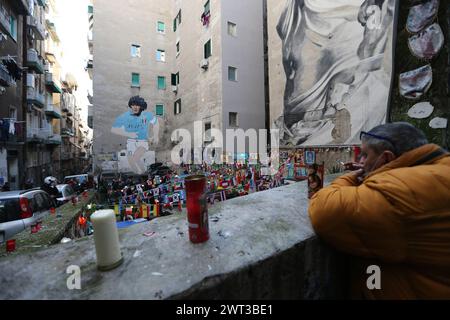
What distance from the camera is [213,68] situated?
15.2 metres

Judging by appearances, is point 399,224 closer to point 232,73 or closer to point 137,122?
point 232,73

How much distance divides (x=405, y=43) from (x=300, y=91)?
455 cm

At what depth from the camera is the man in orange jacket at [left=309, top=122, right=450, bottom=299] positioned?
40.7 inches

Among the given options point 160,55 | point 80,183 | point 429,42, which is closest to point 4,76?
point 80,183

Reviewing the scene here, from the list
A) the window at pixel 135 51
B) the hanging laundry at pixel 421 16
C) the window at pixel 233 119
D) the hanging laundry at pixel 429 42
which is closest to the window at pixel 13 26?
the window at pixel 135 51

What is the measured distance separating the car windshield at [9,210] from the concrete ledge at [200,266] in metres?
5.02

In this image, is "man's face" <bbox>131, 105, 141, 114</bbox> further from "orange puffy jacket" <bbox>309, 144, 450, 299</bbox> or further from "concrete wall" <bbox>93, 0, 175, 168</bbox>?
"orange puffy jacket" <bbox>309, 144, 450, 299</bbox>

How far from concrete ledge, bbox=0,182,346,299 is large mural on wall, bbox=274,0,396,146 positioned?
738cm

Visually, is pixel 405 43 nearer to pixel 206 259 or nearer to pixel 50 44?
pixel 206 259

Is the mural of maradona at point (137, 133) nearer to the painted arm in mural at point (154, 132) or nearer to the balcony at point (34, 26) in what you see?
the painted arm in mural at point (154, 132)

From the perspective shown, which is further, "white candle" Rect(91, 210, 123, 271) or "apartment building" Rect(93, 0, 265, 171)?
"apartment building" Rect(93, 0, 265, 171)

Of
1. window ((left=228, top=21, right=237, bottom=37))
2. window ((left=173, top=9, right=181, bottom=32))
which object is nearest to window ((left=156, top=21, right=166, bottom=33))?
window ((left=173, top=9, right=181, bottom=32))

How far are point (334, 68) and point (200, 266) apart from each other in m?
9.67

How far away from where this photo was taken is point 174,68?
22000 millimetres
